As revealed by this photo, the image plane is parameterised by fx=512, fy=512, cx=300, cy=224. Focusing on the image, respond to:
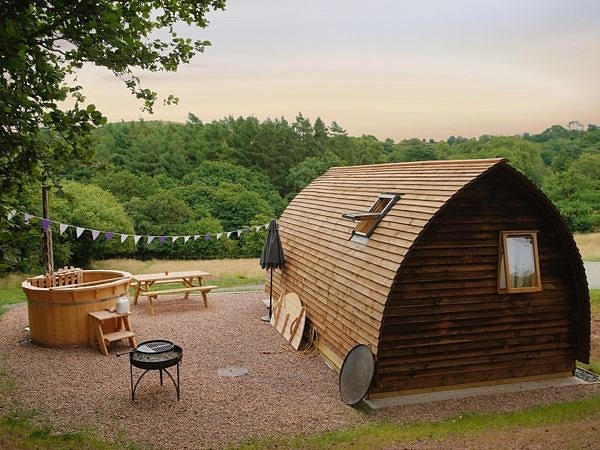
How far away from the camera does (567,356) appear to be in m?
10.1

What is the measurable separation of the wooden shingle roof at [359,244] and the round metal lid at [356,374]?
221mm

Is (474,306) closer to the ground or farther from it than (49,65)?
closer to the ground

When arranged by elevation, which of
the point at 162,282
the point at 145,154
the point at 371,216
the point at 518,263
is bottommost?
the point at 162,282

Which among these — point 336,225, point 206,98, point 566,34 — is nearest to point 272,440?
point 336,225

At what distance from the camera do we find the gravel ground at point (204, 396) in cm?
784

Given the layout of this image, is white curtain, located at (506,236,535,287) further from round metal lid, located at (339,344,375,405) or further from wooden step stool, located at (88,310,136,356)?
wooden step stool, located at (88,310,136,356)

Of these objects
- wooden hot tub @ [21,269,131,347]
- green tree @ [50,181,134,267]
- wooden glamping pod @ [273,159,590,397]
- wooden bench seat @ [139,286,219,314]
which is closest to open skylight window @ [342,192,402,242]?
wooden glamping pod @ [273,159,590,397]

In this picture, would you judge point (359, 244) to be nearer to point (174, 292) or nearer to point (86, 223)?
point (174, 292)

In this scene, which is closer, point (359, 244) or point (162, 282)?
point (359, 244)

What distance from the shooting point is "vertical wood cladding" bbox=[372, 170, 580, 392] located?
29.6ft

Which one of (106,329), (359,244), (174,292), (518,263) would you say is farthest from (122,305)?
(518,263)

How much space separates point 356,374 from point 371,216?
3.15m

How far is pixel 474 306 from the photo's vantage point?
9414mm

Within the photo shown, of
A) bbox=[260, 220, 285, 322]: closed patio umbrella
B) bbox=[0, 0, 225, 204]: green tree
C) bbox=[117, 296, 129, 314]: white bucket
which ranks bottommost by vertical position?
bbox=[117, 296, 129, 314]: white bucket
